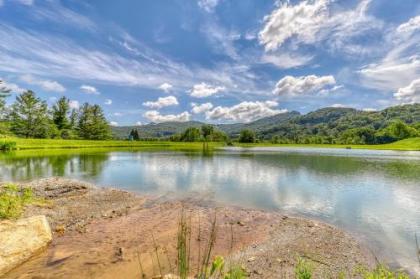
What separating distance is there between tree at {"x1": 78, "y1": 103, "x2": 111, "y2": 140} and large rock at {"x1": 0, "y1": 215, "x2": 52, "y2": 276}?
108311 millimetres

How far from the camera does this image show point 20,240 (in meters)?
8.09

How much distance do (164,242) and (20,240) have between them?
484 cm

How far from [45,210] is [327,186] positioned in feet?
74.5

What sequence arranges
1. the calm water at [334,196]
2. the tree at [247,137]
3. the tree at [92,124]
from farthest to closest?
the tree at [247,137] < the tree at [92,124] < the calm water at [334,196]

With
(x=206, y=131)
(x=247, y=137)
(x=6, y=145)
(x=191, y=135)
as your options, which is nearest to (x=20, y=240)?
(x=6, y=145)

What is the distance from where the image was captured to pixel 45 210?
13.7 m

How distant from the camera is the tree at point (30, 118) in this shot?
81188 millimetres

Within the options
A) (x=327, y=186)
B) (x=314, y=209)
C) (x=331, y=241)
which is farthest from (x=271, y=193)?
(x=331, y=241)

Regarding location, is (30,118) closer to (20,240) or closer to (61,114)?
(61,114)

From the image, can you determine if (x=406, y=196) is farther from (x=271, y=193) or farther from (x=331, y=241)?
(x=331, y=241)

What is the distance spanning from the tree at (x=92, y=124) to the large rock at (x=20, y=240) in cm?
10831

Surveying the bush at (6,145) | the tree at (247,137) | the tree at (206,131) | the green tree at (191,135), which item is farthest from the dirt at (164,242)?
the tree at (247,137)

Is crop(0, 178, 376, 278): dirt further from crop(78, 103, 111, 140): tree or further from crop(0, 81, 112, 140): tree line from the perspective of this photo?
crop(78, 103, 111, 140): tree

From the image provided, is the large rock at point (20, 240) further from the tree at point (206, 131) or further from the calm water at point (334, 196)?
the tree at point (206, 131)
